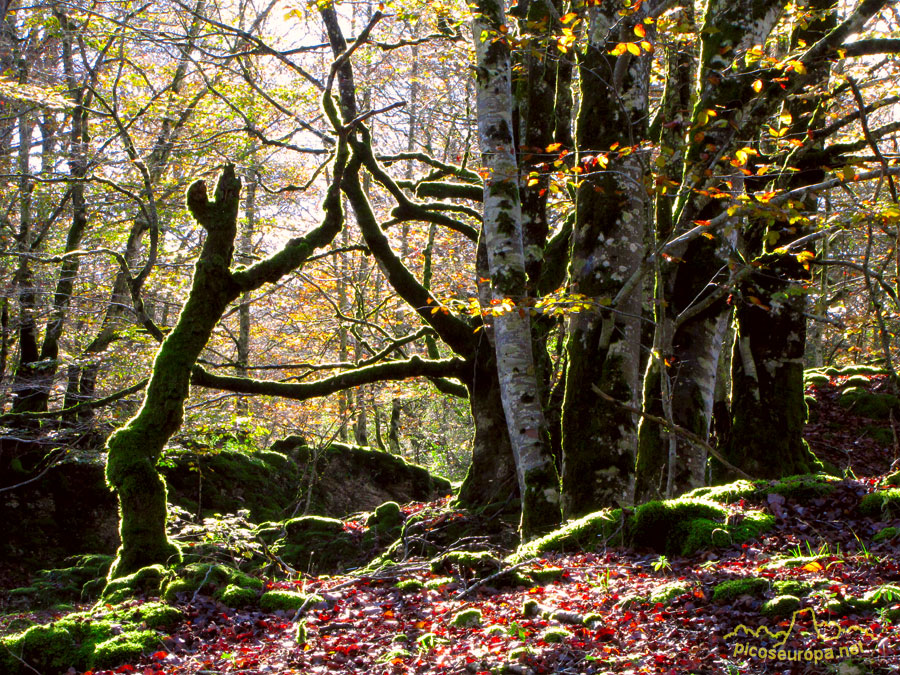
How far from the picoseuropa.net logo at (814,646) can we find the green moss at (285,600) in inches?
118

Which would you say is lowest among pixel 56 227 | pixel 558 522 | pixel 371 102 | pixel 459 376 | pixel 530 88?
pixel 558 522

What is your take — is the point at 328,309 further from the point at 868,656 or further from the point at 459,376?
the point at 868,656

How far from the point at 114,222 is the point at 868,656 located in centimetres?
1298

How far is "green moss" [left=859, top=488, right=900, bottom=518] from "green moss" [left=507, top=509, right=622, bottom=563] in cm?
155

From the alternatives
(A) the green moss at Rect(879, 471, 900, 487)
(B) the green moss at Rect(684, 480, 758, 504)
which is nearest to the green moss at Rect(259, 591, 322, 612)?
(B) the green moss at Rect(684, 480, 758, 504)

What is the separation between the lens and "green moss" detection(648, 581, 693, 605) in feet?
11.9

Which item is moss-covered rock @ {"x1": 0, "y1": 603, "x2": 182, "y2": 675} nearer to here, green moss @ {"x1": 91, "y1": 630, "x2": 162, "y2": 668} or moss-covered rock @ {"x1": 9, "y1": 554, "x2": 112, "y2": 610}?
green moss @ {"x1": 91, "y1": 630, "x2": 162, "y2": 668}

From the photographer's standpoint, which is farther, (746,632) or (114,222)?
(114,222)

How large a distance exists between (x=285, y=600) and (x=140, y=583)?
144cm

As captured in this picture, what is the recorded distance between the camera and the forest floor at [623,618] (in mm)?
2941

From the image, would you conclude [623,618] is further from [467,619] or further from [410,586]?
[410,586]

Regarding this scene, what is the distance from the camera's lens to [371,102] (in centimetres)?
1678

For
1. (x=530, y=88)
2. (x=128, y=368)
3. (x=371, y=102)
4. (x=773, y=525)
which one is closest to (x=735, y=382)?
(x=773, y=525)

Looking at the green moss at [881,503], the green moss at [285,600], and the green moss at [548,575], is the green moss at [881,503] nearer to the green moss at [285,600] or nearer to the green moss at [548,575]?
the green moss at [548,575]
